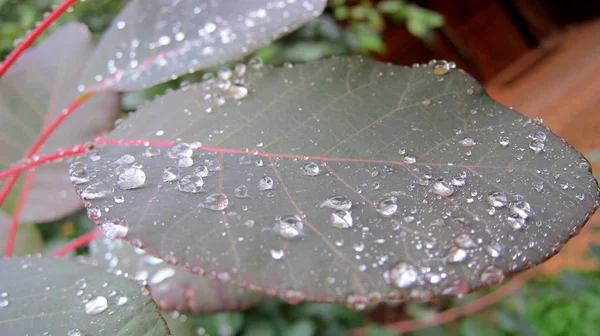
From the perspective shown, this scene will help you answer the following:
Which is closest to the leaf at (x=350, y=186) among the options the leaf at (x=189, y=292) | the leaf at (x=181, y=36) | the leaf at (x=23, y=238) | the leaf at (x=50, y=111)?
the leaf at (x=181, y=36)

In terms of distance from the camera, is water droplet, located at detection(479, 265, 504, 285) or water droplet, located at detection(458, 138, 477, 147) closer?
water droplet, located at detection(479, 265, 504, 285)

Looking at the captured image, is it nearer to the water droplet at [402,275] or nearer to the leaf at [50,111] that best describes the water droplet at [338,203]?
the water droplet at [402,275]

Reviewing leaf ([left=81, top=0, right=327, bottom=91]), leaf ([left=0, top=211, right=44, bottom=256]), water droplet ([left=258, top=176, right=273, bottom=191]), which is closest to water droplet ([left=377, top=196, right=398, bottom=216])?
water droplet ([left=258, top=176, right=273, bottom=191])

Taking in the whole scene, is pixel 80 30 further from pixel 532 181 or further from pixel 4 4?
pixel 532 181

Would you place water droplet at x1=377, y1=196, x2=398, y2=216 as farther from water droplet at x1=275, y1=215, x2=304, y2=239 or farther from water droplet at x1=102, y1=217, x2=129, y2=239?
water droplet at x1=102, y1=217, x2=129, y2=239

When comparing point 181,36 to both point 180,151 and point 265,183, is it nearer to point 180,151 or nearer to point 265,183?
point 180,151

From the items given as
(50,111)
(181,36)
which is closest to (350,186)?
(181,36)

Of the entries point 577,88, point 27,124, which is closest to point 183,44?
point 27,124
